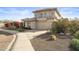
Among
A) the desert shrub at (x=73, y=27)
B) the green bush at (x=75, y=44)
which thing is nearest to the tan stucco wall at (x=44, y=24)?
the desert shrub at (x=73, y=27)

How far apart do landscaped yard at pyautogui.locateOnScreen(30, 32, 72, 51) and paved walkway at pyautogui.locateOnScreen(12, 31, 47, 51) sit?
62 millimetres

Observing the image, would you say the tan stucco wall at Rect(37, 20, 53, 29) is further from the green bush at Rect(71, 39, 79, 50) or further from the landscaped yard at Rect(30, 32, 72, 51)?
the green bush at Rect(71, 39, 79, 50)

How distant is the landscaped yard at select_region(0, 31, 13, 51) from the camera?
393cm

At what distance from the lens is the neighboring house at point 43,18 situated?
157 inches

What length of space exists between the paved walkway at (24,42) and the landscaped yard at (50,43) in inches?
2.4

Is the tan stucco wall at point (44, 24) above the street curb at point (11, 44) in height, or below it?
above

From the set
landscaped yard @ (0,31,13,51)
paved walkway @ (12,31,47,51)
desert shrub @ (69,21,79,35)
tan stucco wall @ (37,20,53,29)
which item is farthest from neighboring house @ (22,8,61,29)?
landscaped yard @ (0,31,13,51)

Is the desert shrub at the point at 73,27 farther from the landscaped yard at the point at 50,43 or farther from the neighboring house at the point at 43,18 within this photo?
the neighboring house at the point at 43,18

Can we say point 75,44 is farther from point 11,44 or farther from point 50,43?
point 11,44

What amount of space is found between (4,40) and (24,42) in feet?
0.97
